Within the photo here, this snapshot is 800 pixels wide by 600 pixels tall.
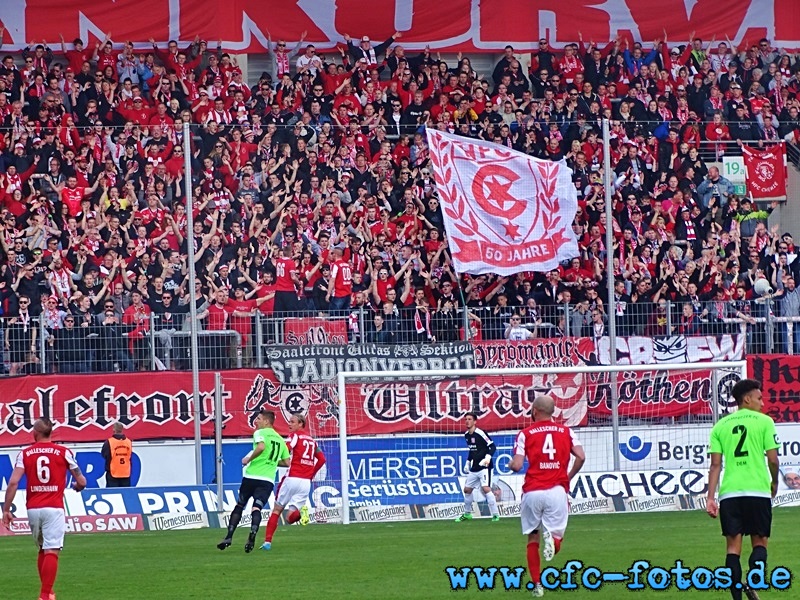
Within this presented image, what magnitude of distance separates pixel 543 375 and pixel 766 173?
9031 millimetres

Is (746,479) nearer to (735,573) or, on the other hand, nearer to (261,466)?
(735,573)

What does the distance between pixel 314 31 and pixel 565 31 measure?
6.22 m

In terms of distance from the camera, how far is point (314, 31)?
3453 centimetres

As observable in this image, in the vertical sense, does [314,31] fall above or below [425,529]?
above

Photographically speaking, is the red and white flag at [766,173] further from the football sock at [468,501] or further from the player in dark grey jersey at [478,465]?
the football sock at [468,501]

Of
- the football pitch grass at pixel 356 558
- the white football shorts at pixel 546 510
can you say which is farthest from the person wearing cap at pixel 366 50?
the white football shorts at pixel 546 510

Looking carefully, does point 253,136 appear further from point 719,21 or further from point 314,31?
point 719,21

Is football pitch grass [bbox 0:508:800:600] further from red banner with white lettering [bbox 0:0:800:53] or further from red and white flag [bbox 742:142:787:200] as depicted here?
red banner with white lettering [bbox 0:0:800:53]

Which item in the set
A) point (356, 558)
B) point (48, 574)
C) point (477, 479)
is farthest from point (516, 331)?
point (48, 574)

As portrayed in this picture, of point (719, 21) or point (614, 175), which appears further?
point (719, 21)

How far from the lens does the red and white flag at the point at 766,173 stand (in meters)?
30.4

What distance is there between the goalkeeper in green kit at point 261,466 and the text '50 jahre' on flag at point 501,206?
778cm

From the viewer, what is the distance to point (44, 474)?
13.4 metres

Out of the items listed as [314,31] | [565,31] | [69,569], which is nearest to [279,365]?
[69,569]
